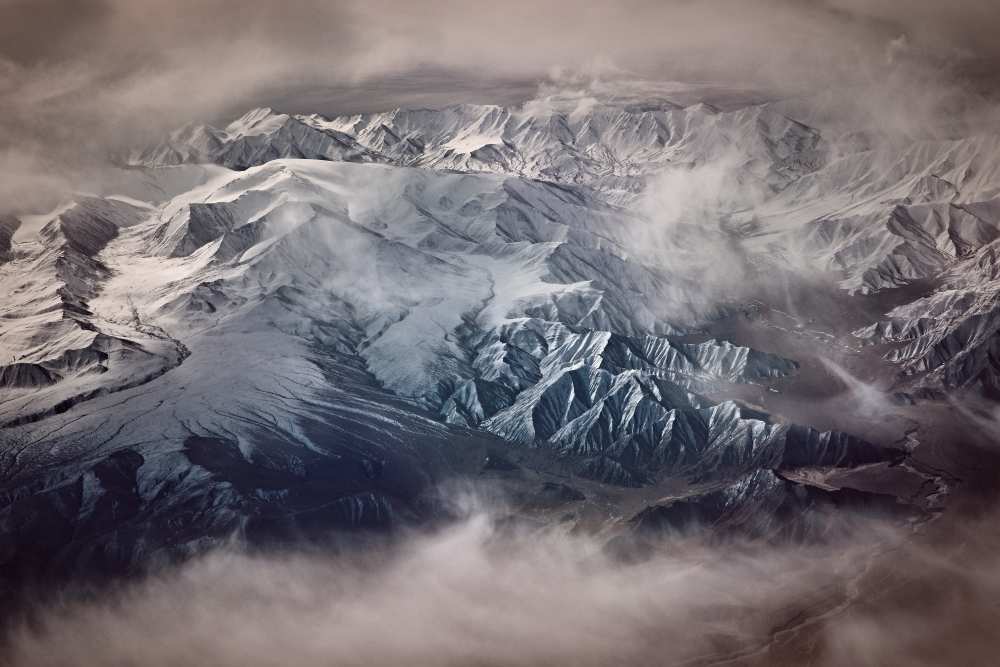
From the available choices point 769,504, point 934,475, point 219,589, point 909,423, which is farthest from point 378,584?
point 909,423

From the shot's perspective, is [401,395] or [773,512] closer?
[773,512]

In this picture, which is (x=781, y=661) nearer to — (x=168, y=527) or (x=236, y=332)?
(x=168, y=527)

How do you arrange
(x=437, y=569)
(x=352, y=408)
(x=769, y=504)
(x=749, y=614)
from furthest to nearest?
1. (x=352, y=408)
2. (x=769, y=504)
3. (x=437, y=569)
4. (x=749, y=614)

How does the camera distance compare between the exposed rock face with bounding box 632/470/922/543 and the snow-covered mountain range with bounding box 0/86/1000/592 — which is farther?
the snow-covered mountain range with bounding box 0/86/1000/592

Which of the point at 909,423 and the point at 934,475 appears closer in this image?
the point at 934,475

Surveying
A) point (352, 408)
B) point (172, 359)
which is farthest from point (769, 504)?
point (172, 359)

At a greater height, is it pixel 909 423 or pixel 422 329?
pixel 422 329

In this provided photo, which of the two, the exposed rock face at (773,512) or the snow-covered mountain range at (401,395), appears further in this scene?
the snow-covered mountain range at (401,395)

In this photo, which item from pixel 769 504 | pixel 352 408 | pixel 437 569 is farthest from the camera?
pixel 352 408

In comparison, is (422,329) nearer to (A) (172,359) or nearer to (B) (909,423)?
(A) (172,359)
